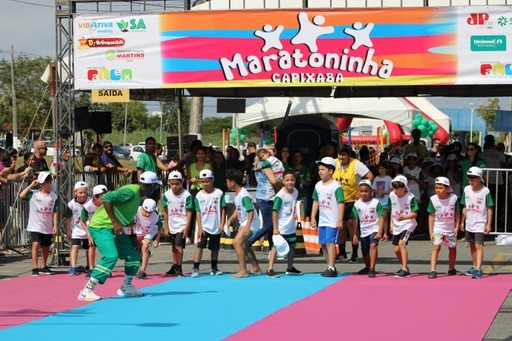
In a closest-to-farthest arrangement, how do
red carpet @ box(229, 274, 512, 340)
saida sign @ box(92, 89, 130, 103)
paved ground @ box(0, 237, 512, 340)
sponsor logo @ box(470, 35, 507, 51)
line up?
1. red carpet @ box(229, 274, 512, 340)
2. sponsor logo @ box(470, 35, 507, 51)
3. paved ground @ box(0, 237, 512, 340)
4. saida sign @ box(92, 89, 130, 103)

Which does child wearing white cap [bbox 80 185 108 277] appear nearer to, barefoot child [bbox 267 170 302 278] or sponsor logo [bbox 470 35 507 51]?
barefoot child [bbox 267 170 302 278]

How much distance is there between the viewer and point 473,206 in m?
15.0

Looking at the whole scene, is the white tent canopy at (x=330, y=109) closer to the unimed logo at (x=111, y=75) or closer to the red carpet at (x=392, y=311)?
the unimed logo at (x=111, y=75)

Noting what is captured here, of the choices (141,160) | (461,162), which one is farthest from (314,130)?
(141,160)

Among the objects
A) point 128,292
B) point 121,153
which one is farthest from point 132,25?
point 121,153

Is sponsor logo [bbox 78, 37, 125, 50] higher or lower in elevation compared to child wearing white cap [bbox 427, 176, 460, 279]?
higher

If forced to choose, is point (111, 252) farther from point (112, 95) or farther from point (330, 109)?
point (330, 109)

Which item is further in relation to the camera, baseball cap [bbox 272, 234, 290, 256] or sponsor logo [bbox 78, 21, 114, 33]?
sponsor logo [bbox 78, 21, 114, 33]

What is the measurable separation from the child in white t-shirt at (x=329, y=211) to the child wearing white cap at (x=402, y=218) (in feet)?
2.72

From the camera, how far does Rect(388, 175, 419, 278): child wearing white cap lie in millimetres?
15047

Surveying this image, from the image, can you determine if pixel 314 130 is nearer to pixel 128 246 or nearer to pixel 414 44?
pixel 414 44

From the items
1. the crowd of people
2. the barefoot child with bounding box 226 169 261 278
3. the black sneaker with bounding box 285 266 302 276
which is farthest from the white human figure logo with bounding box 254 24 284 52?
the black sneaker with bounding box 285 266 302 276

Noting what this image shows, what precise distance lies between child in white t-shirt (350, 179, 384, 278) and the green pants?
12.4ft

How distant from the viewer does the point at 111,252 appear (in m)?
12.7
